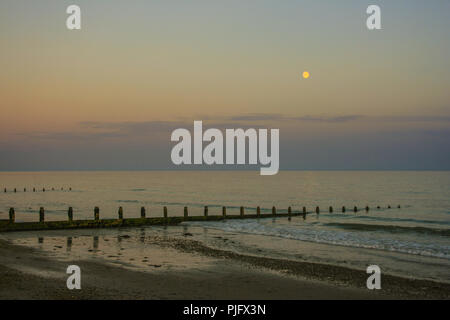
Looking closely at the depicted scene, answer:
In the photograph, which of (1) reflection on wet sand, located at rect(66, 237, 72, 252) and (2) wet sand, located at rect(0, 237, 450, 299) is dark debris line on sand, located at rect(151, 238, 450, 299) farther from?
(1) reflection on wet sand, located at rect(66, 237, 72, 252)

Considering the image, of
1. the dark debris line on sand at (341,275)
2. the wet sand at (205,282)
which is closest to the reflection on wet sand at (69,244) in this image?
the wet sand at (205,282)

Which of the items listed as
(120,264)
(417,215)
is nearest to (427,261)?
(120,264)

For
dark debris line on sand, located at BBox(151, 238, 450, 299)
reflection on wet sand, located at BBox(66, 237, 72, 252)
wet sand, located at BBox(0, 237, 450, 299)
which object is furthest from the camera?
reflection on wet sand, located at BBox(66, 237, 72, 252)

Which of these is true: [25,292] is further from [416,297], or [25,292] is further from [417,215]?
[417,215]

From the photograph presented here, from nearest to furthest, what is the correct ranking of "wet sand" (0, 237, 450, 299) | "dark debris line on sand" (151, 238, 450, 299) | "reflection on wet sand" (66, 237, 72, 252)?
"wet sand" (0, 237, 450, 299)
"dark debris line on sand" (151, 238, 450, 299)
"reflection on wet sand" (66, 237, 72, 252)

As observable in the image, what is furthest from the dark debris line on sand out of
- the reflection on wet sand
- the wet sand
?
the reflection on wet sand

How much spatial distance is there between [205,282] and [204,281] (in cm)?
16

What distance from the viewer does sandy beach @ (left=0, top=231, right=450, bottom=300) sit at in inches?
578

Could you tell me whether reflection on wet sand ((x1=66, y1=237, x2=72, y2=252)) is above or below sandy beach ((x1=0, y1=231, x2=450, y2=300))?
below

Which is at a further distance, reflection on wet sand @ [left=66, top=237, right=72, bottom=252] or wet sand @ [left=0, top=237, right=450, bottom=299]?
reflection on wet sand @ [left=66, top=237, right=72, bottom=252]

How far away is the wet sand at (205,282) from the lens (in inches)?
577

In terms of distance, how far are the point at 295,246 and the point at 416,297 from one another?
43.4 ft

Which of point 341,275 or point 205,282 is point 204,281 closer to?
point 205,282

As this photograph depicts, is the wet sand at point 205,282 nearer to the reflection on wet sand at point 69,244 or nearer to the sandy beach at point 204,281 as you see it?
the sandy beach at point 204,281
